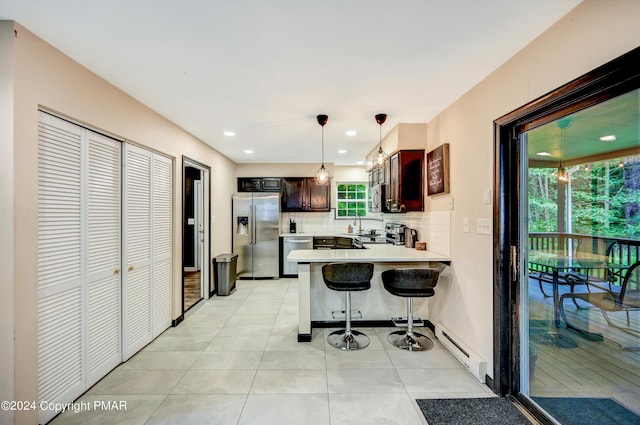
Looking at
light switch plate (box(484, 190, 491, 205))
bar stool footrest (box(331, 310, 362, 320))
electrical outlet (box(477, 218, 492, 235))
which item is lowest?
bar stool footrest (box(331, 310, 362, 320))

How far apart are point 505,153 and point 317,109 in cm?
173

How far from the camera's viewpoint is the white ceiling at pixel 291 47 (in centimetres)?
147

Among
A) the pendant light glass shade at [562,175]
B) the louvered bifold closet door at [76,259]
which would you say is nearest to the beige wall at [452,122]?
the louvered bifold closet door at [76,259]

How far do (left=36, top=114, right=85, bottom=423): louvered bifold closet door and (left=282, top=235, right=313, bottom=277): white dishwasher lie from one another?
384 cm

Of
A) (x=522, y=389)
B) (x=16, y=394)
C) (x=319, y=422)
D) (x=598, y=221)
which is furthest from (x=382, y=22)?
(x=16, y=394)

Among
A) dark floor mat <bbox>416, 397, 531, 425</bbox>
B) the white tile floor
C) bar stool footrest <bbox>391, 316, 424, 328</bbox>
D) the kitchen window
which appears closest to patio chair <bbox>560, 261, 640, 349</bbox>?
dark floor mat <bbox>416, 397, 531, 425</bbox>

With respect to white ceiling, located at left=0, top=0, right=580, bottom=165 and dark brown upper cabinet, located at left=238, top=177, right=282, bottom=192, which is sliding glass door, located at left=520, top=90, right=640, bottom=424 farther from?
dark brown upper cabinet, located at left=238, top=177, right=282, bottom=192

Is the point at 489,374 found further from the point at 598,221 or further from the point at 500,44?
the point at 500,44

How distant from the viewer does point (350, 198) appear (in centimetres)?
647

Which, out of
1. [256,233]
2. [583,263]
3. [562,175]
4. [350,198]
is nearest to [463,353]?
[583,263]

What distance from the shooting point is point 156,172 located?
9.85 ft

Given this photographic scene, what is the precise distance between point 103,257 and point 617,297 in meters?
3.45

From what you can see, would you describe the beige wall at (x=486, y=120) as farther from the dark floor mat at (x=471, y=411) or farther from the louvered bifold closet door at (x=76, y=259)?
the louvered bifold closet door at (x=76, y=259)

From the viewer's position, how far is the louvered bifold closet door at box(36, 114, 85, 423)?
5.76 feet
